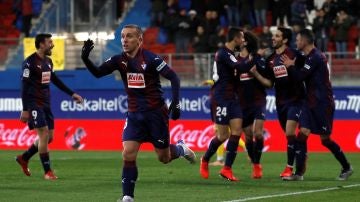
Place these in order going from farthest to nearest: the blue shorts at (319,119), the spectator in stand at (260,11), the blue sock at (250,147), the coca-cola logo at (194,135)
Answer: the spectator in stand at (260,11)
the coca-cola logo at (194,135)
the blue sock at (250,147)
the blue shorts at (319,119)

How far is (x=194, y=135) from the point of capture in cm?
2678

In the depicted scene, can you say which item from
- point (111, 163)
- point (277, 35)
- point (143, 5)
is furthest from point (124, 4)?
point (277, 35)

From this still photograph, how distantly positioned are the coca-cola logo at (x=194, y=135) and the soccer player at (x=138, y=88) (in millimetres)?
13848

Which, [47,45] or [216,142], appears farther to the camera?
[47,45]

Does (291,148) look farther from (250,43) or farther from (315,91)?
(250,43)

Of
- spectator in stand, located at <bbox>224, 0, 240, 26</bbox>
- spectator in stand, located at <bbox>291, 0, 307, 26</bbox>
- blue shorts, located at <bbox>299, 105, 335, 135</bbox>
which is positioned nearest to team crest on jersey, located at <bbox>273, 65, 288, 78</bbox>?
blue shorts, located at <bbox>299, 105, 335, 135</bbox>

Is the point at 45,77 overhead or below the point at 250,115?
overhead

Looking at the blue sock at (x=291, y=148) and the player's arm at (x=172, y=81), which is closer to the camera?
the player's arm at (x=172, y=81)

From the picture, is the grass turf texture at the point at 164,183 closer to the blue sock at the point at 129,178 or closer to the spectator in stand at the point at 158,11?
the blue sock at the point at 129,178

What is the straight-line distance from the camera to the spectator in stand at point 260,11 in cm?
3203

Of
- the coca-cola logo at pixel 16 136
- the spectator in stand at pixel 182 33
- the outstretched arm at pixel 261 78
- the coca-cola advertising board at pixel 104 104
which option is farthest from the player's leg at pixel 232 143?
the spectator in stand at pixel 182 33

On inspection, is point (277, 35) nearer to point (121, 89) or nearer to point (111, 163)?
point (111, 163)

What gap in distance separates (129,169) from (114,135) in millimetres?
15277

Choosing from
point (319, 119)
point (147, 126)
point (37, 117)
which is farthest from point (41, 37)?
point (147, 126)
